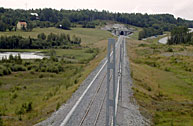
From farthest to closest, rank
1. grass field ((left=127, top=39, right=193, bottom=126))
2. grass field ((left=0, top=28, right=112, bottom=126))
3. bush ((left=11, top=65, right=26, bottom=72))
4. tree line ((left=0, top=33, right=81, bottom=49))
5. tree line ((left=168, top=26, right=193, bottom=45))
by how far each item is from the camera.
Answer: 1. tree line ((left=168, top=26, right=193, bottom=45))
2. tree line ((left=0, top=33, right=81, bottom=49))
3. bush ((left=11, top=65, right=26, bottom=72))
4. grass field ((left=127, top=39, right=193, bottom=126))
5. grass field ((left=0, top=28, right=112, bottom=126))

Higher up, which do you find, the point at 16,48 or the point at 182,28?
the point at 182,28

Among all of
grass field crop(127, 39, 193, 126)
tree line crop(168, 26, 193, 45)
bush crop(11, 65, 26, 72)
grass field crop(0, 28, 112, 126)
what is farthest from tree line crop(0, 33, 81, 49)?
grass field crop(127, 39, 193, 126)

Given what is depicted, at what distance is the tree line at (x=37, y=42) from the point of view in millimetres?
101500

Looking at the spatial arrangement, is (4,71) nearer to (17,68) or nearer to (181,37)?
(17,68)

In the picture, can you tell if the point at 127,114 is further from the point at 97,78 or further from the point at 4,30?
the point at 4,30

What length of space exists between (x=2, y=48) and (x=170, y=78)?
75.4m

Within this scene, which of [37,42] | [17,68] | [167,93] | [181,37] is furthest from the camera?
[181,37]

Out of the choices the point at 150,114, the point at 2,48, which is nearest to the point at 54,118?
the point at 150,114

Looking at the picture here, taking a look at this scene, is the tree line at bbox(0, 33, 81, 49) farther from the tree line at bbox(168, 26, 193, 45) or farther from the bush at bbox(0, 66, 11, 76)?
the bush at bbox(0, 66, 11, 76)

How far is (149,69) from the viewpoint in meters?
52.6

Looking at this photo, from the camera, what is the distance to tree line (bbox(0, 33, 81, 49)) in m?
102

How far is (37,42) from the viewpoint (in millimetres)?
107750

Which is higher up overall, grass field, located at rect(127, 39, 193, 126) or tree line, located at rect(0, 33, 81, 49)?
tree line, located at rect(0, 33, 81, 49)

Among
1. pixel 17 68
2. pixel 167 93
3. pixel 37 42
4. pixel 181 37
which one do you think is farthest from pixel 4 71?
pixel 181 37
